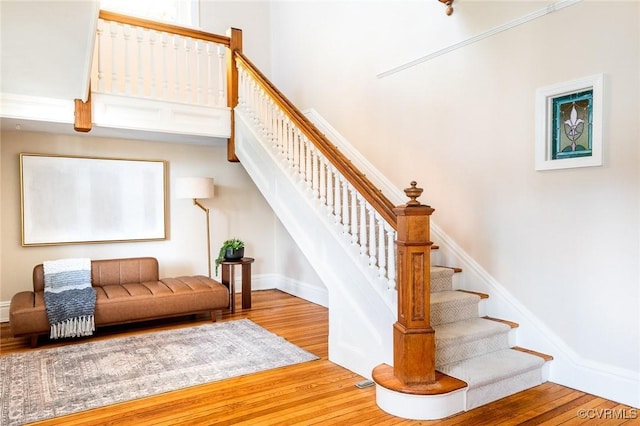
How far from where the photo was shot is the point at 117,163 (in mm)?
5512

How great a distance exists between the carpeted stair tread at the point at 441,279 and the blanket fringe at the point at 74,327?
328cm

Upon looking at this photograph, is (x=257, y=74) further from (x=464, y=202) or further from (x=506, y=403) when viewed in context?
(x=506, y=403)

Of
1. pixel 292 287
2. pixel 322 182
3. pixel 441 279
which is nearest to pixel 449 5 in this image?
pixel 322 182

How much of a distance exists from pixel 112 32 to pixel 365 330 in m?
3.93

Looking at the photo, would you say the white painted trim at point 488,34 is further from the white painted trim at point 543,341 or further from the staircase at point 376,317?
the staircase at point 376,317

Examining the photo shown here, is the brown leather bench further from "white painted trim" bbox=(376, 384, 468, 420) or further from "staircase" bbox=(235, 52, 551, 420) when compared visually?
"white painted trim" bbox=(376, 384, 468, 420)

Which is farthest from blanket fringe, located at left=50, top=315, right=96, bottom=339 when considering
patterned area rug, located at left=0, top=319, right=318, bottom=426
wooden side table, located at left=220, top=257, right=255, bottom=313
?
wooden side table, located at left=220, top=257, right=255, bottom=313

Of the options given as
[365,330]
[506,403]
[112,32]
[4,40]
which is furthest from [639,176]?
[112,32]

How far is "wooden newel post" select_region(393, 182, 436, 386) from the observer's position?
2.73 meters

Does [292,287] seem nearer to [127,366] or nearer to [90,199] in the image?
[90,199]

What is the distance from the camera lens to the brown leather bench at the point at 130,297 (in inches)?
158

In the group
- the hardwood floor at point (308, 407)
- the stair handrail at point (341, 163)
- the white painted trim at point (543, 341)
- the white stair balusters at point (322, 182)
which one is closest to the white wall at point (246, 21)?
the white stair balusters at point (322, 182)

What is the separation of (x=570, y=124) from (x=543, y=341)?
162 cm

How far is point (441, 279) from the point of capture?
3.79m
